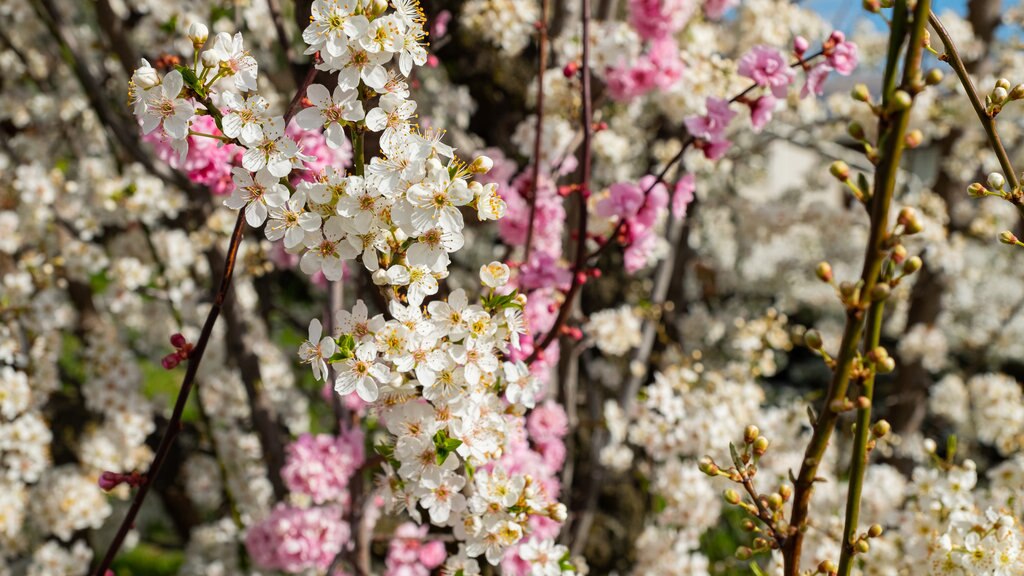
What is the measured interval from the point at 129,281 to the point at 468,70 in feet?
5.65

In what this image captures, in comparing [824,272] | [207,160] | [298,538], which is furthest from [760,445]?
[298,538]

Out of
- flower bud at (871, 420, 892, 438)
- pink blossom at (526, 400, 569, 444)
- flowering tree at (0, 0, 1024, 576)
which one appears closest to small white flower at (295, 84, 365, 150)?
flowering tree at (0, 0, 1024, 576)

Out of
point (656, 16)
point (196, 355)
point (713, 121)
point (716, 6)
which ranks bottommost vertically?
point (196, 355)

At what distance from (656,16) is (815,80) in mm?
942

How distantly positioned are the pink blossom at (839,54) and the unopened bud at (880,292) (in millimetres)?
888

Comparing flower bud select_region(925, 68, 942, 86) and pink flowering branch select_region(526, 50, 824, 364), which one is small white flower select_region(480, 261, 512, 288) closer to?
pink flowering branch select_region(526, 50, 824, 364)

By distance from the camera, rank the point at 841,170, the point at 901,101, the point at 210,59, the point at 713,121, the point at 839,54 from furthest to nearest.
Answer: the point at 713,121 < the point at 839,54 < the point at 210,59 < the point at 841,170 < the point at 901,101

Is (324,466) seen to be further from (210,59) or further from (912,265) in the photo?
(912,265)

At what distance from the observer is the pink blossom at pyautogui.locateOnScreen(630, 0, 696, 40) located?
7.80 feet

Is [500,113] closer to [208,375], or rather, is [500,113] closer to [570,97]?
[570,97]

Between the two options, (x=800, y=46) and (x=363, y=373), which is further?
(x=800, y=46)

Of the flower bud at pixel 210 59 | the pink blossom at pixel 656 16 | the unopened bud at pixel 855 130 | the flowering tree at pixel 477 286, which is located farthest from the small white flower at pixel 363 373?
the pink blossom at pixel 656 16

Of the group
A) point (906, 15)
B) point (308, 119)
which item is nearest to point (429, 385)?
point (308, 119)

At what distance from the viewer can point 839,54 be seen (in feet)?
4.96
